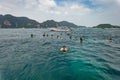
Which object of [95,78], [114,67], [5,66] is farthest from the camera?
[5,66]

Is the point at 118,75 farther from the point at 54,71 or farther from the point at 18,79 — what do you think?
the point at 18,79

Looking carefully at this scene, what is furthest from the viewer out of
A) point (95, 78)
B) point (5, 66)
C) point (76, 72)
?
point (5, 66)

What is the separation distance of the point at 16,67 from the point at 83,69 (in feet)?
33.2

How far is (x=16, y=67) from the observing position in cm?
2208

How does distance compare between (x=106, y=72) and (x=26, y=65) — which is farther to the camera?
(x=26, y=65)

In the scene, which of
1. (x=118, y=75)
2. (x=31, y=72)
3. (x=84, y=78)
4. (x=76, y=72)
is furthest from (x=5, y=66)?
(x=118, y=75)

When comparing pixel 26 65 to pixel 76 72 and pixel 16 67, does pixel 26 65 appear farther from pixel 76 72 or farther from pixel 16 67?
pixel 76 72

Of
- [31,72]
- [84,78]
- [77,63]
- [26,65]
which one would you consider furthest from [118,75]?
[26,65]

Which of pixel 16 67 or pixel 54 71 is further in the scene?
pixel 16 67

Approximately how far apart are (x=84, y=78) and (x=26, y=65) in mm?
10098

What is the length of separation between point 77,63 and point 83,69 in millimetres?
2867

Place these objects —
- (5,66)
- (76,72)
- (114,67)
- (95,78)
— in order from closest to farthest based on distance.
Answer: (95,78), (76,72), (114,67), (5,66)

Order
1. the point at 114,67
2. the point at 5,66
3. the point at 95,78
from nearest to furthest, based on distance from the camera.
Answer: the point at 95,78, the point at 114,67, the point at 5,66

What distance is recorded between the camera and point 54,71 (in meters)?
20.0
